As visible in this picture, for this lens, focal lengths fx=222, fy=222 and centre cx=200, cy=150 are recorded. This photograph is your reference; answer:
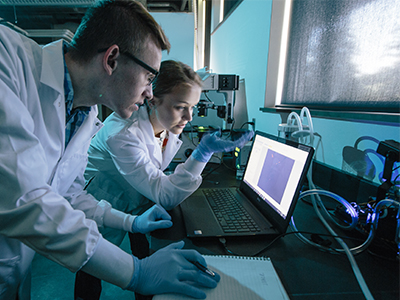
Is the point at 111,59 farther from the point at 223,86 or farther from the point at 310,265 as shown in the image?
the point at 223,86

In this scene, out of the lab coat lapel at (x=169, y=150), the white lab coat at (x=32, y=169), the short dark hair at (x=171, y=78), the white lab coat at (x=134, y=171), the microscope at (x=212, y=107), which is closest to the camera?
the white lab coat at (x=32, y=169)

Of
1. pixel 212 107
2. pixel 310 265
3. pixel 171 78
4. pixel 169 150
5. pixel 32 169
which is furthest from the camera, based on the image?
pixel 212 107

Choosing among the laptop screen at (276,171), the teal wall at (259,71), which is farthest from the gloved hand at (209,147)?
the teal wall at (259,71)

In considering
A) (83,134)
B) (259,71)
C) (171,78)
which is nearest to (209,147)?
(171,78)

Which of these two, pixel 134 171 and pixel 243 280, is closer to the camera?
pixel 243 280

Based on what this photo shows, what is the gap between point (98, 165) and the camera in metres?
1.34

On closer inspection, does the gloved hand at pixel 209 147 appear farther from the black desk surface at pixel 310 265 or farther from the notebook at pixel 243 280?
the notebook at pixel 243 280

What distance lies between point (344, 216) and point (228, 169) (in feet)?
2.85

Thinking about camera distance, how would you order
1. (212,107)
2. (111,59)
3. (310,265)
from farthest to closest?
(212,107), (111,59), (310,265)

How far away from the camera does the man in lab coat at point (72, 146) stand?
0.51 metres

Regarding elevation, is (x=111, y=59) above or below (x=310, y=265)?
above

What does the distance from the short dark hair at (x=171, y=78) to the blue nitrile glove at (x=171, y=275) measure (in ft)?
2.82

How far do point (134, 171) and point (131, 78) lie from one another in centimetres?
46

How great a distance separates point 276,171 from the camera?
87 cm
